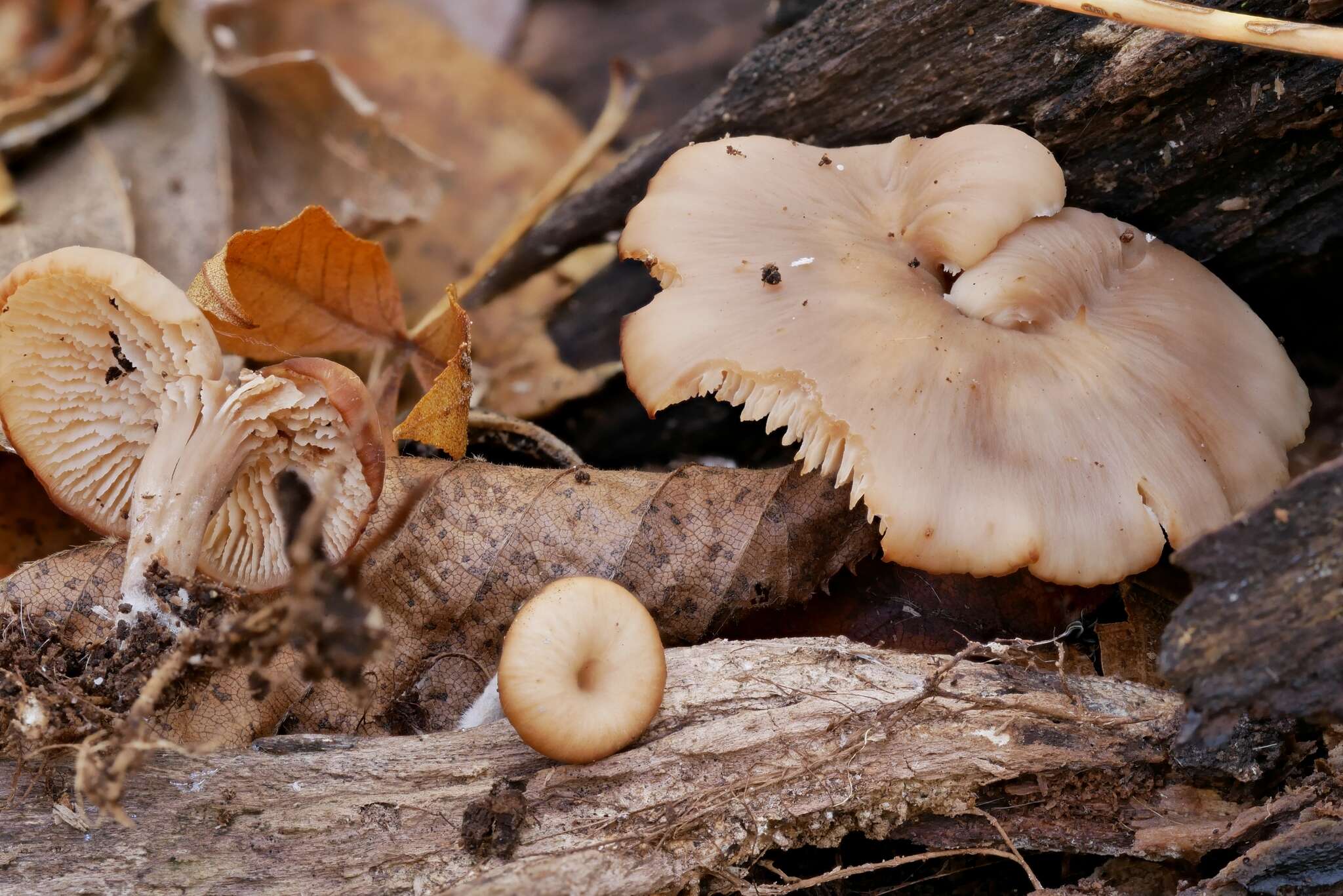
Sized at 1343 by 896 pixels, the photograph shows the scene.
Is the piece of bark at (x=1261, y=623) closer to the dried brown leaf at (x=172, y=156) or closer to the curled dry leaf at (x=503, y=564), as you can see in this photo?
the curled dry leaf at (x=503, y=564)

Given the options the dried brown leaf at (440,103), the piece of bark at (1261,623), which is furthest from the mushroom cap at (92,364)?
the piece of bark at (1261,623)

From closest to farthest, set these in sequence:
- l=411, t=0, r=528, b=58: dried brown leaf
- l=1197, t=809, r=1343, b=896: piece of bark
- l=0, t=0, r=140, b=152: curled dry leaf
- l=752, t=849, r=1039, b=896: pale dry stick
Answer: l=1197, t=809, r=1343, b=896: piece of bark
l=752, t=849, r=1039, b=896: pale dry stick
l=0, t=0, r=140, b=152: curled dry leaf
l=411, t=0, r=528, b=58: dried brown leaf

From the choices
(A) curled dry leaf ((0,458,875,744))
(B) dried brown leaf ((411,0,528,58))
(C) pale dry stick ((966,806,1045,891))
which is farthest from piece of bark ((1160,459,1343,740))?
(B) dried brown leaf ((411,0,528,58))

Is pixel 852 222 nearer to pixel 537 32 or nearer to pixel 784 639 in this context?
pixel 784 639

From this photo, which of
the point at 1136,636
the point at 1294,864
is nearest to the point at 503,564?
the point at 1136,636

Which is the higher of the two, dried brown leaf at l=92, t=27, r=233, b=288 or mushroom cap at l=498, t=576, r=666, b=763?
dried brown leaf at l=92, t=27, r=233, b=288

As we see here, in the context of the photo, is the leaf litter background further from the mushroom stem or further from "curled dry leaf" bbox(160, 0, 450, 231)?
the mushroom stem

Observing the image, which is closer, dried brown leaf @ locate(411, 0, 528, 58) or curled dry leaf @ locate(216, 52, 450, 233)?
curled dry leaf @ locate(216, 52, 450, 233)
